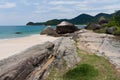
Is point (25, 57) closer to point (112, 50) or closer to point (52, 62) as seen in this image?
point (52, 62)

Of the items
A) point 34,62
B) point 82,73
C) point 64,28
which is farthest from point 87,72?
point 64,28

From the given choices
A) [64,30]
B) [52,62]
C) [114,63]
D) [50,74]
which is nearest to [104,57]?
[114,63]

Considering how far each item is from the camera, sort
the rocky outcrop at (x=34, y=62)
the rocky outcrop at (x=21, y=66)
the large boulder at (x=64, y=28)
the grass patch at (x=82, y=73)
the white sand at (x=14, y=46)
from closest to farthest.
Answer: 1. the rocky outcrop at (x=21, y=66)
2. the rocky outcrop at (x=34, y=62)
3. the grass patch at (x=82, y=73)
4. the white sand at (x=14, y=46)
5. the large boulder at (x=64, y=28)

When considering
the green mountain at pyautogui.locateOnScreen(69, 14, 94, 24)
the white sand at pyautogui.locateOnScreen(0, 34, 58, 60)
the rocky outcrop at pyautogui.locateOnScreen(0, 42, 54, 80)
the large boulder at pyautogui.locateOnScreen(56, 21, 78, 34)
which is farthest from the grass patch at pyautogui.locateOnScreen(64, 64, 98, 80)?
the green mountain at pyautogui.locateOnScreen(69, 14, 94, 24)

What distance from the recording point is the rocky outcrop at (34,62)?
10672mm

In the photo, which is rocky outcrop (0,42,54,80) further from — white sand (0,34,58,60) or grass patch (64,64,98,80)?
white sand (0,34,58,60)

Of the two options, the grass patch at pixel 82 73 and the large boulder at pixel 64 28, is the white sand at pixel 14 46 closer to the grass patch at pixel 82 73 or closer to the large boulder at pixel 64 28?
the grass patch at pixel 82 73

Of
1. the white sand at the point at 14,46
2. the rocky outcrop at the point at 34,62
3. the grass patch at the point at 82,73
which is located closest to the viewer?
the rocky outcrop at the point at 34,62

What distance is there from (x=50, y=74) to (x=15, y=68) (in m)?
2.54

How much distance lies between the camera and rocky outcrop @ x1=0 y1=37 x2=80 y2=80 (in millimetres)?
10672

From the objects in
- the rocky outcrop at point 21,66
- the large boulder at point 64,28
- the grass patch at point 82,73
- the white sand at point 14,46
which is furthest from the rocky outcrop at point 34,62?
the large boulder at point 64,28

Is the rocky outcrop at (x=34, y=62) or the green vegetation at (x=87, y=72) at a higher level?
the rocky outcrop at (x=34, y=62)

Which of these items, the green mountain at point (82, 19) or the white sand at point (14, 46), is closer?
the white sand at point (14, 46)

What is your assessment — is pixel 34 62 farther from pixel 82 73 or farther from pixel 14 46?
pixel 14 46
